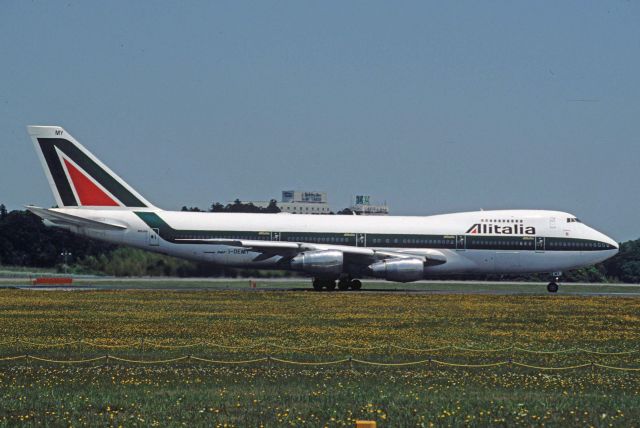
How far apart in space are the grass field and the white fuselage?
1132 cm

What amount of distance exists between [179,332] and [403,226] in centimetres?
3029

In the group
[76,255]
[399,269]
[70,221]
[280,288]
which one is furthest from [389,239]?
[76,255]

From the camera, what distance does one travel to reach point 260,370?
24234 mm

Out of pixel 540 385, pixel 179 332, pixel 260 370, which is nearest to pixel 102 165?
pixel 179 332

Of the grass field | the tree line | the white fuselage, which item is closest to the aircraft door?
the white fuselage

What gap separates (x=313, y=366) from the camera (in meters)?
25.2

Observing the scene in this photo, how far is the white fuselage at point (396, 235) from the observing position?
2376 inches

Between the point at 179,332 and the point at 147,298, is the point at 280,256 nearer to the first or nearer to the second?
the point at 147,298

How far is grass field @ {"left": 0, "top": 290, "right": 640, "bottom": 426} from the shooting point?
1819cm

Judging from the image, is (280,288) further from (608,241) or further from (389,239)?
(608,241)

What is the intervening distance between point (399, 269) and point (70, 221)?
2046cm

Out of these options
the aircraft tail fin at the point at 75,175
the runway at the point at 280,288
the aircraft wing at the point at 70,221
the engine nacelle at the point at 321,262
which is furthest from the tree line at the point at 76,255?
the engine nacelle at the point at 321,262

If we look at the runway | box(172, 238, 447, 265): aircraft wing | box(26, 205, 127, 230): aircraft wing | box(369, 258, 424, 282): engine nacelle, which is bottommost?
the runway

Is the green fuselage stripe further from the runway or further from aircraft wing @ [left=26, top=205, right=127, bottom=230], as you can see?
the runway
